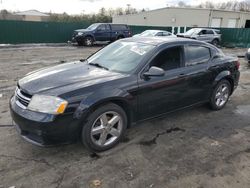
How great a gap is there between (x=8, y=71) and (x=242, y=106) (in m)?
7.77

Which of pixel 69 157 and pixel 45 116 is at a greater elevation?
pixel 45 116

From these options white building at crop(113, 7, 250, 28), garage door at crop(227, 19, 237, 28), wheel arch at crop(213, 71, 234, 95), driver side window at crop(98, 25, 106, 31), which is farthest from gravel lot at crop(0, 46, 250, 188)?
garage door at crop(227, 19, 237, 28)

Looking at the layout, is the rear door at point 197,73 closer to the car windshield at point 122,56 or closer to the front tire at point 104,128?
the car windshield at point 122,56

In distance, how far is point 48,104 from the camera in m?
2.78

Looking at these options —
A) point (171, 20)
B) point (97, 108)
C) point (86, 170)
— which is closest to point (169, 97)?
point (97, 108)

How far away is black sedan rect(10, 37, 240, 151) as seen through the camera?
2.82 metres

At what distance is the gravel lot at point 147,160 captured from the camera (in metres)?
2.70

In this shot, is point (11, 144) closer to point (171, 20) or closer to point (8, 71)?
point (8, 71)

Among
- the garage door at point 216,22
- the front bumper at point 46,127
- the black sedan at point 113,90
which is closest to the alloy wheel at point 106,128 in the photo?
the black sedan at point 113,90

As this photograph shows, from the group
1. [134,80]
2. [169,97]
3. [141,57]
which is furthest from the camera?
[169,97]

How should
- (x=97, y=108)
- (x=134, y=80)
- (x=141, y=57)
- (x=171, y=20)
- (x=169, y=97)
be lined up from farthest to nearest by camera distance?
(x=171, y=20)
(x=169, y=97)
(x=141, y=57)
(x=134, y=80)
(x=97, y=108)

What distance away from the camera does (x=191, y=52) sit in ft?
13.7

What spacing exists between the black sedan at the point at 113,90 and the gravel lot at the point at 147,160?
0.33m

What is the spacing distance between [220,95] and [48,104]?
12.2 ft
